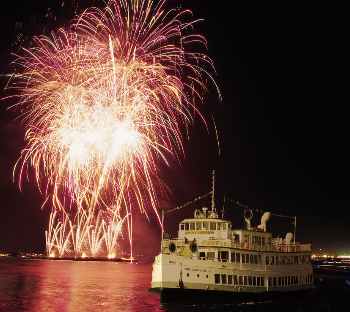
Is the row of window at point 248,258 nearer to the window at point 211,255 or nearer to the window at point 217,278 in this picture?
the window at point 211,255

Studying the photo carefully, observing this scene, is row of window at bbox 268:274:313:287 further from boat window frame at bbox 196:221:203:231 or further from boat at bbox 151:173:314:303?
boat window frame at bbox 196:221:203:231

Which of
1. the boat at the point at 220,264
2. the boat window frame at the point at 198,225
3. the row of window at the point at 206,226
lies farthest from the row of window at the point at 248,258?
the boat window frame at the point at 198,225

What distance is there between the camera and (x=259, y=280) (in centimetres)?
4853

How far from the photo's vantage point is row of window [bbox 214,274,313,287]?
147 ft

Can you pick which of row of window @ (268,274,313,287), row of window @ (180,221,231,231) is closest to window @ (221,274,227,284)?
row of window @ (180,221,231,231)

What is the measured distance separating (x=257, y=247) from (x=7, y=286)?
34.7 meters

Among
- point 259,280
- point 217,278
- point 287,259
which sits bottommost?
point 259,280

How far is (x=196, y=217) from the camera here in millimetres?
48312

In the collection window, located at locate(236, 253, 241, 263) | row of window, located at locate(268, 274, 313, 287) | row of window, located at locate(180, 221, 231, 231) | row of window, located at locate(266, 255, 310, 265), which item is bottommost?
row of window, located at locate(268, 274, 313, 287)

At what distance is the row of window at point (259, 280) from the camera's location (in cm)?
4488

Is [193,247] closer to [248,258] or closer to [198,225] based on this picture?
[198,225]

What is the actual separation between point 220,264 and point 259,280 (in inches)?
234

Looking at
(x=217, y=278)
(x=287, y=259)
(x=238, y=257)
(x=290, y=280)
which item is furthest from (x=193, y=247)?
(x=290, y=280)

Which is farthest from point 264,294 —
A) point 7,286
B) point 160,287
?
point 7,286
